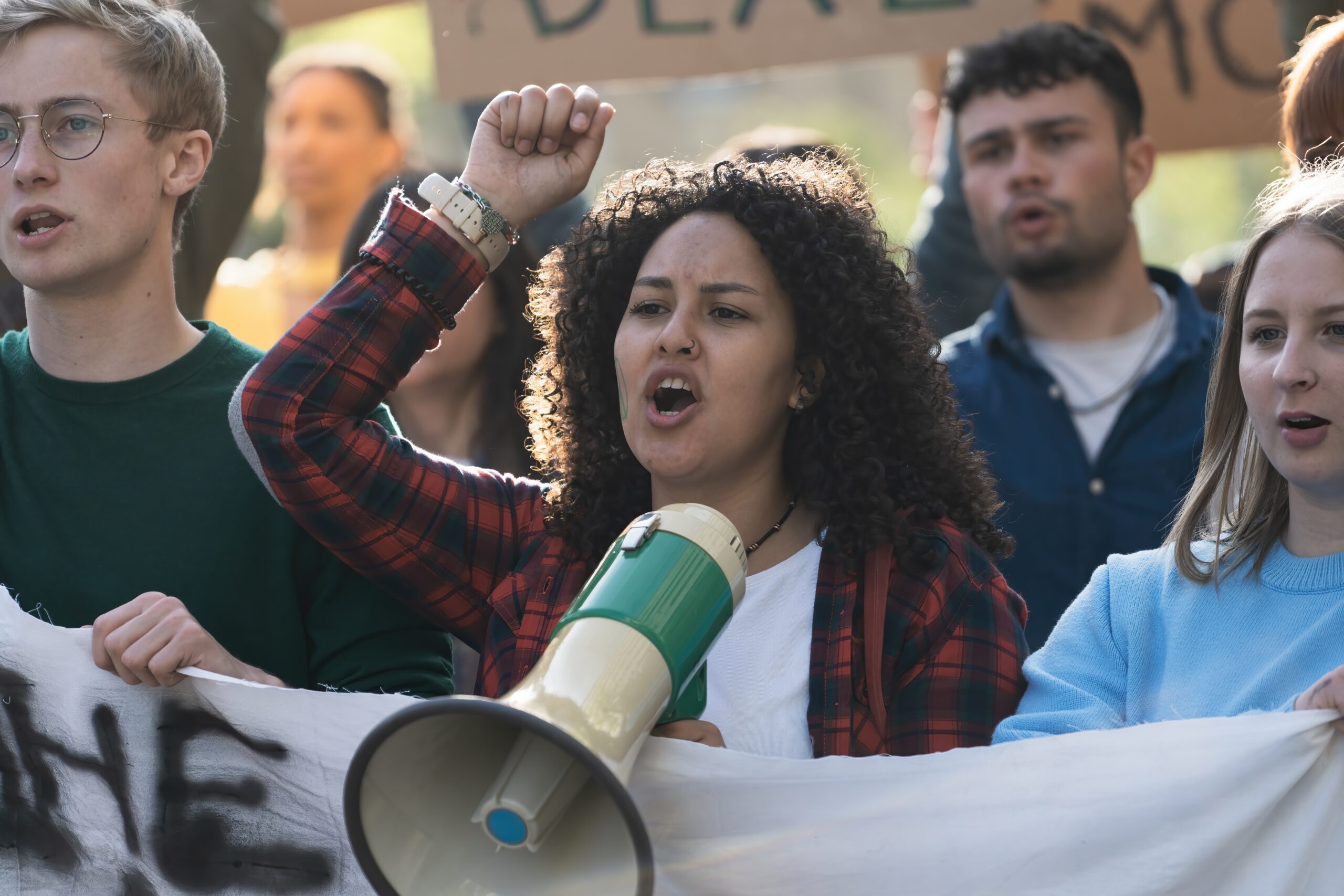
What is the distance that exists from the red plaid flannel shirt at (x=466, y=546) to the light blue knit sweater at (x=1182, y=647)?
0.09 meters

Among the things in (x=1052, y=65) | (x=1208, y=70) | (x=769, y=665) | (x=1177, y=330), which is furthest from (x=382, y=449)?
(x=1208, y=70)

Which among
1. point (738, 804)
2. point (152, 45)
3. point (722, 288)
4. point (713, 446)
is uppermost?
point (152, 45)

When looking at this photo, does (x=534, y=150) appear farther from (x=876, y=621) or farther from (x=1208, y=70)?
(x=1208, y=70)

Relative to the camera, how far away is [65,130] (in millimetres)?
2389

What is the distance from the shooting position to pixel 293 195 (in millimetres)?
5363

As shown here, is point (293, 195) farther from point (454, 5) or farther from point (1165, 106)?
point (1165, 106)

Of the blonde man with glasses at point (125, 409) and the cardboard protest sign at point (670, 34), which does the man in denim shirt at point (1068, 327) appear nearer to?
the cardboard protest sign at point (670, 34)

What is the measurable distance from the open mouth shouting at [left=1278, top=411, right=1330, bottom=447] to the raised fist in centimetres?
113

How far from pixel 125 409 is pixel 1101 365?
2193 millimetres

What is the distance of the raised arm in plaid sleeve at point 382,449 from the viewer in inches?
91.2

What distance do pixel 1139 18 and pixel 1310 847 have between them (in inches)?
115

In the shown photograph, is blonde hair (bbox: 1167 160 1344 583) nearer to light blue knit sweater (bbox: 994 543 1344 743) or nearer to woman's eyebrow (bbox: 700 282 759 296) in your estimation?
light blue knit sweater (bbox: 994 543 1344 743)

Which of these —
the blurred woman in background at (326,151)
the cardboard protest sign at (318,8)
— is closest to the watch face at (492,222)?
the cardboard protest sign at (318,8)

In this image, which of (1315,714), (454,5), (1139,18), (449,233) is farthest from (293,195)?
(1315,714)
